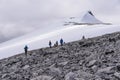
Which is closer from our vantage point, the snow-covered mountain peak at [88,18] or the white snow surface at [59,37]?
the white snow surface at [59,37]

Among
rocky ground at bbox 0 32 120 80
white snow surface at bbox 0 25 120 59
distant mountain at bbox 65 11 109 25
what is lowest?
rocky ground at bbox 0 32 120 80

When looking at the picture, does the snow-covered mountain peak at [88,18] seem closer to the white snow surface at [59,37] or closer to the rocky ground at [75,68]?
the white snow surface at [59,37]

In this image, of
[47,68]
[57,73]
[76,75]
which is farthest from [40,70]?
[76,75]

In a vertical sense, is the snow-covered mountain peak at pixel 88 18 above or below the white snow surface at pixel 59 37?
above

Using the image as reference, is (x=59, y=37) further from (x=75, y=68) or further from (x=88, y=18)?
(x=75, y=68)

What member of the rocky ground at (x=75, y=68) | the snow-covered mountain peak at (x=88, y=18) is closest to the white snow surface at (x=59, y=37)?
the rocky ground at (x=75, y=68)

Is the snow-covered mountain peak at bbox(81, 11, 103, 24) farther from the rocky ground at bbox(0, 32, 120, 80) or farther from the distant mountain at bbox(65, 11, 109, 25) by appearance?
the rocky ground at bbox(0, 32, 120, 80)

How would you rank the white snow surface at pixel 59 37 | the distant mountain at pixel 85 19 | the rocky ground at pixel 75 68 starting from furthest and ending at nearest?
the distant mountain at pixel 85 19, the white snow surface at pixel 59 37, the rocky ground at pixel 75 68

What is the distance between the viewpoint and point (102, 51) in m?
24.5

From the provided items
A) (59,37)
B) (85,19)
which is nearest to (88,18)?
(85,19)

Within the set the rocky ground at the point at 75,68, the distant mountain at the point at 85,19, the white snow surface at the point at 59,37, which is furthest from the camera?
the distant mountain at the point at 85,19

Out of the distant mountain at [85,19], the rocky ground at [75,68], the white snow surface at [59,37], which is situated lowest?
the rocky ground at [75,68]

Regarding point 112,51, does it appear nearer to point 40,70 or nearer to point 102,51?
point 102,51

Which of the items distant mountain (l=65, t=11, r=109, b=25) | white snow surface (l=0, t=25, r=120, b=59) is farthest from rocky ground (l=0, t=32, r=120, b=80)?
distant mountain (l=65, t=11, r=109, b=25)
